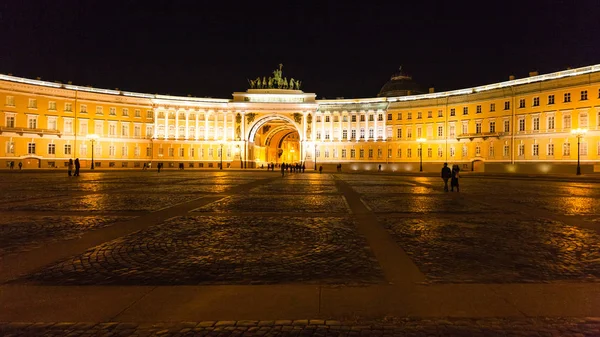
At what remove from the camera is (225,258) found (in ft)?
23.5

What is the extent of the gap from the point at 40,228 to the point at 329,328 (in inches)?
346

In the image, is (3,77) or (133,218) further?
(3,77)

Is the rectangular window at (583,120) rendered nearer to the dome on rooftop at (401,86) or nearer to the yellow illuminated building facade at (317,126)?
the yellow illuminated building facade at (317,126)

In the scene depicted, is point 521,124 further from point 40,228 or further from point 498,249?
point 40,228

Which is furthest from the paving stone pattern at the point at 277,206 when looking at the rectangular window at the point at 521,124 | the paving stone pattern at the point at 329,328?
the rectangular window at the point at 521,124

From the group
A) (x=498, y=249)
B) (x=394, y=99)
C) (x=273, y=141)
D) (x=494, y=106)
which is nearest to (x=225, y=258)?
(x=498, y=249)

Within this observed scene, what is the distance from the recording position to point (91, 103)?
73.3m

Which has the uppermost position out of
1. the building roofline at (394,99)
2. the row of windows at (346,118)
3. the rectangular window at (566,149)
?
the building roofline at (394,99)

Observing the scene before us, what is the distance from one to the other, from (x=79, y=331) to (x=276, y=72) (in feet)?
293

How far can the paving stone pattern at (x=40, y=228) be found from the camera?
27.0 feet

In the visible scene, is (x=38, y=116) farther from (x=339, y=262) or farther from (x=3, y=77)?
(x=339, y=262)

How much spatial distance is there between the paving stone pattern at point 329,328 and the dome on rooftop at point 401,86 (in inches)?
3453

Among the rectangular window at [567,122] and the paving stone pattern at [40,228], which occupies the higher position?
the rectangular window at [567,122]

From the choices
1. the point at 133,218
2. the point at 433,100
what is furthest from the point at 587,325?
the point at 433,100
